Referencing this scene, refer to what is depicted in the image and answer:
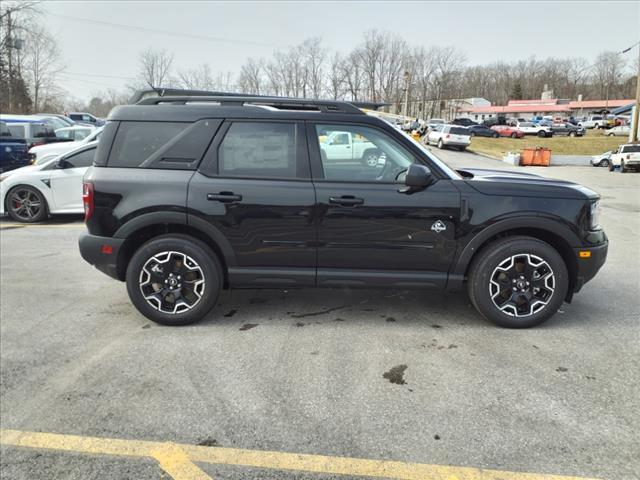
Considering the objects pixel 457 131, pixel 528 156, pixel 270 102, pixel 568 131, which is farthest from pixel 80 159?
pixel 568 131

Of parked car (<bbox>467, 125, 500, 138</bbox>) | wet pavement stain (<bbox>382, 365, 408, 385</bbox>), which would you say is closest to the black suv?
wet pavement stain (<bbox>382, 365, 408, 385</bbox>)

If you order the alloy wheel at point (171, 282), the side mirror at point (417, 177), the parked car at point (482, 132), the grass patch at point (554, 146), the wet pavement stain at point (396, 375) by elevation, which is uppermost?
the parked car at point (482, 132)

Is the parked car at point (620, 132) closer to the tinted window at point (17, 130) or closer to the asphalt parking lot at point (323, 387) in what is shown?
the tinted window at point (17, 130)

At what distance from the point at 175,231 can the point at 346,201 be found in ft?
5.14

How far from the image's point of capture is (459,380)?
319 cm

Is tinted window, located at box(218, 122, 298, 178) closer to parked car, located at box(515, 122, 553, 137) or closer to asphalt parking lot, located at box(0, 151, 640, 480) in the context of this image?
asphalt parking lot, located at box(0, 151, 640, 480)

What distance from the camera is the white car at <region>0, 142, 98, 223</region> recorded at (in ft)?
28.9

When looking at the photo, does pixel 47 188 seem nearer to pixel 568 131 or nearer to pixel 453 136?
pixel 453 136

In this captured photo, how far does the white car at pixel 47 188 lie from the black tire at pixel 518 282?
7755 mm

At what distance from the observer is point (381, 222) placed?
152 inches

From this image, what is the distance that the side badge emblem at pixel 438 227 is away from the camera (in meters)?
3.86

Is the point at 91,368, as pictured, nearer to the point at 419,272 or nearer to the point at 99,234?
the point at 99,234

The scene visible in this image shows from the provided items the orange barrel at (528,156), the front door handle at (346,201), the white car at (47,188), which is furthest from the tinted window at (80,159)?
the orange barrel at (528,156)

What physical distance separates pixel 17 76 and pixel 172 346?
59.8 meters
